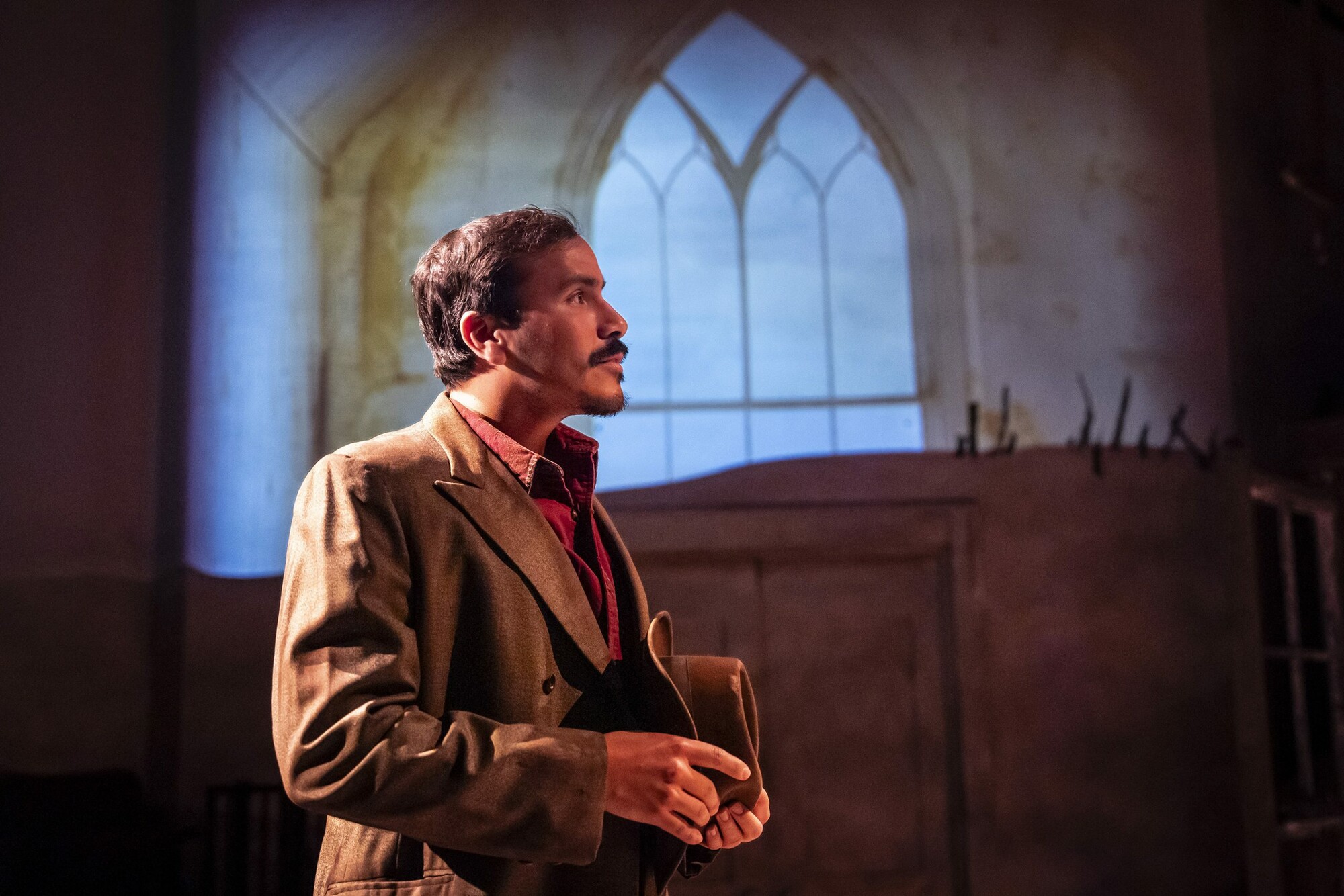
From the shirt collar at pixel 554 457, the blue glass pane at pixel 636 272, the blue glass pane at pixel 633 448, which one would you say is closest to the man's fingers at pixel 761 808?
the shirt collar at pixel 554 457

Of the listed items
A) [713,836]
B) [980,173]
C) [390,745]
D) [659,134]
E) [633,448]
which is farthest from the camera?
[659,134]

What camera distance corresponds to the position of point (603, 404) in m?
1.39

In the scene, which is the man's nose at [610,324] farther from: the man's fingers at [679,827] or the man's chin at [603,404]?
the man's fingers at [679,827]

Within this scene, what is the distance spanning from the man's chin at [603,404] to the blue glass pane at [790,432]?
310 centimetres

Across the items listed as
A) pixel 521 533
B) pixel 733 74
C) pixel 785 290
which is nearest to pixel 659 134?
pixel 733 74

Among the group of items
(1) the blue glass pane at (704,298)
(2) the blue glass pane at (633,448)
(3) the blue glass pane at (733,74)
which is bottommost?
(2) the blue glass pane at (633,448)

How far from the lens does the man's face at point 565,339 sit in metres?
1.37

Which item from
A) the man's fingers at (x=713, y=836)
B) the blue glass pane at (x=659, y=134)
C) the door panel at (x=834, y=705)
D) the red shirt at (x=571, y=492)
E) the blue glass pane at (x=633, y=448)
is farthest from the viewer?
the blue glass pane at (x=659, y=134)

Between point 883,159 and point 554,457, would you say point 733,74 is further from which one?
point 554,457

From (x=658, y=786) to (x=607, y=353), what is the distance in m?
0.51

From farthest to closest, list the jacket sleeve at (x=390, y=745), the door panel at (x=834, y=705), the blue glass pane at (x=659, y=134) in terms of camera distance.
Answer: the blue glass pane at (x=659, y=134) < the door panel at (x=834, y=705) < the jacket sleeve at (x=390, y=745)

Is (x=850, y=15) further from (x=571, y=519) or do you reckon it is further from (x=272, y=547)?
(x=571, y=519)

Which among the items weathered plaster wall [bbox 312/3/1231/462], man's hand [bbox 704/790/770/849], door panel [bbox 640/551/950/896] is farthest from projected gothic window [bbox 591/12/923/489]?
man's hand [bbox 704/790/770/849]

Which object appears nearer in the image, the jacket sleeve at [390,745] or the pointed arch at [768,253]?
the jacket sleeve at [390,745]
